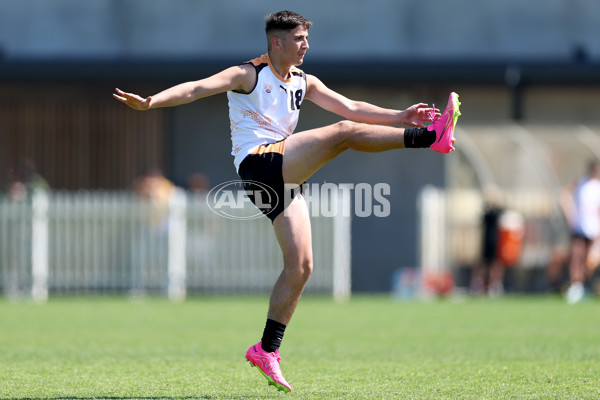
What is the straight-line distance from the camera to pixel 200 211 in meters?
17.1

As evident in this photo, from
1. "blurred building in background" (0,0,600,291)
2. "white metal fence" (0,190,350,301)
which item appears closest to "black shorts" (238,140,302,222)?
"white metal fence" (0,190,350,301)

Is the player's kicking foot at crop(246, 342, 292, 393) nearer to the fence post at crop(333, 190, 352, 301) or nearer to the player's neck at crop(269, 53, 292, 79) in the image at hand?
the player's neck at crop(269, 53, 292, 79)

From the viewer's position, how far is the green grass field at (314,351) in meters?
6.45

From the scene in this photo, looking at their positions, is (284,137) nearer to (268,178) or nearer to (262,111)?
(262,111)

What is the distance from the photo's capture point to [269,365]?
21.1 feet

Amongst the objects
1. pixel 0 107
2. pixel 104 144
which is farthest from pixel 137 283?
pixel 0 107

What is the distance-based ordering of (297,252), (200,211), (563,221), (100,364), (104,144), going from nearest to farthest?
(297,252) → (100,364) → (200,211) → (563,221) → (104,144)

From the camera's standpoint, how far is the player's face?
261 inches

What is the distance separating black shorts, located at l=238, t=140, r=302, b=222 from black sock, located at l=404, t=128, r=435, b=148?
→ 2.53 feet

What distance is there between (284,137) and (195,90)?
2.49 feet

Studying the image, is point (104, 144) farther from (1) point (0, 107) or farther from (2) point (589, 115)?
(2) point (589, 115)

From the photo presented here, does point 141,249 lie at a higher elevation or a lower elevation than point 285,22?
lower

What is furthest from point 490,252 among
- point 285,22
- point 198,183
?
point 285,22

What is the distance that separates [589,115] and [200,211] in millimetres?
8000
